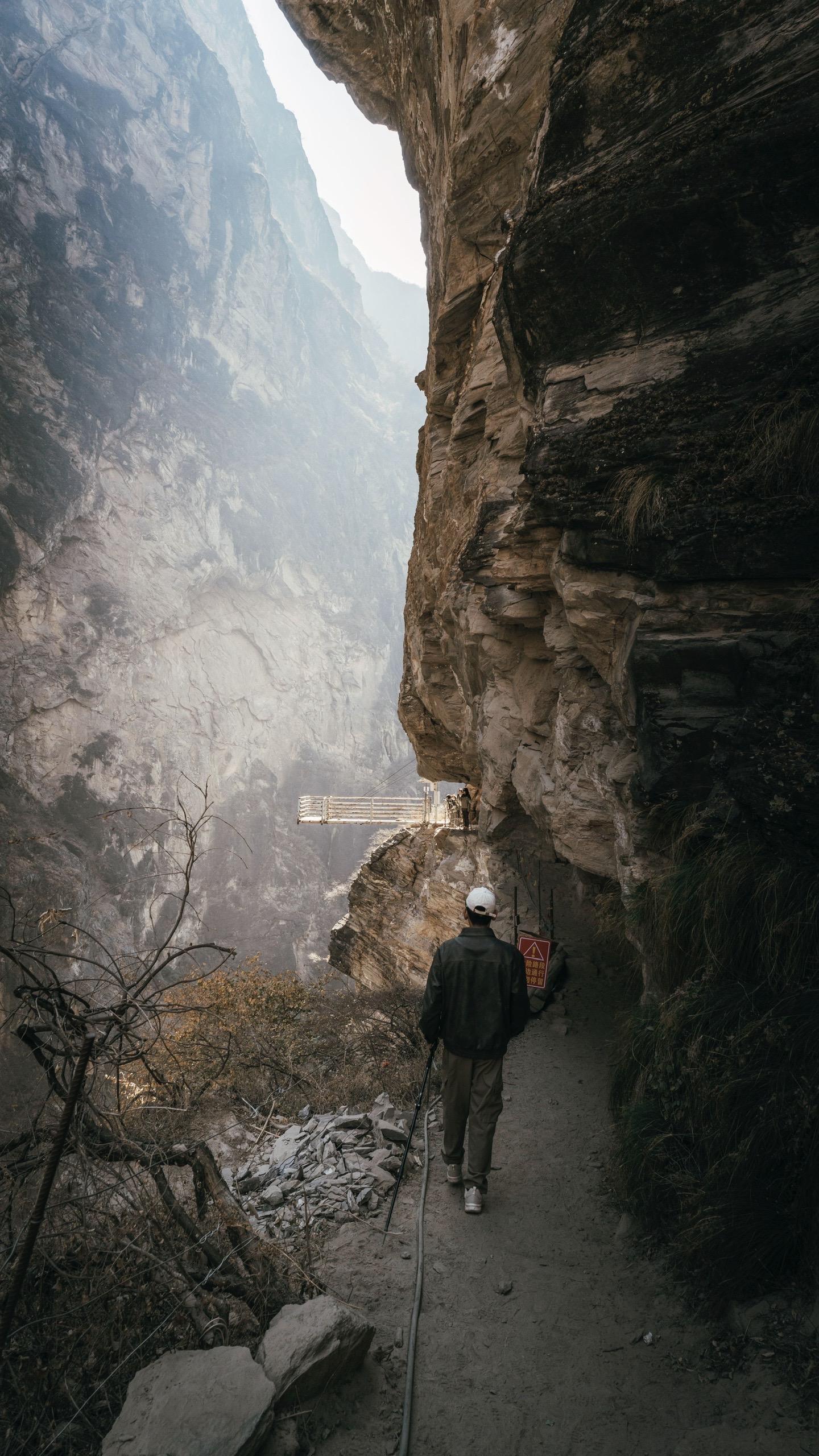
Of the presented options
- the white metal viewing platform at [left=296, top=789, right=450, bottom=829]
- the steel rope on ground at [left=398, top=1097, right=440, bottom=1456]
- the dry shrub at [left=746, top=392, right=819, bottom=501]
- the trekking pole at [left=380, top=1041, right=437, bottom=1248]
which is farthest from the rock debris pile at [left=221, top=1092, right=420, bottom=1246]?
the white metal viewing platform at [left=296, top=789, right=450, bottom=829]

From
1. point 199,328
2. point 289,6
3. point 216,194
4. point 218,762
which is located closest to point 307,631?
point 218,762

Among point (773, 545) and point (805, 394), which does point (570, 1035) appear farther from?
point (805, 394)

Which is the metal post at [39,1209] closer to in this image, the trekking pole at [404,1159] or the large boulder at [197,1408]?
the large boulder at [197,1408]

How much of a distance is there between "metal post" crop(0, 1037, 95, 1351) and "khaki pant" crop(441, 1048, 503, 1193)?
83.9 inches

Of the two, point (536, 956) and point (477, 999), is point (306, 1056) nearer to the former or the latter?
point (536, 956)

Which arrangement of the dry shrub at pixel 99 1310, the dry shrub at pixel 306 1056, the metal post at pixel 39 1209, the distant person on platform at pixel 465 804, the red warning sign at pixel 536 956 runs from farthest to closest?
the distant person on platform at pixel 465 804 → the red warning sign at pixel 536 956 → the dry shrub at pixel 306 1056 → the dry shrub at pixel 99 1310 → the metal post at pixel 39 1209

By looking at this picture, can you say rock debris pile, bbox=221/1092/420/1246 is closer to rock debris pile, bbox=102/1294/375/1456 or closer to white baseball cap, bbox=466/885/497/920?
rock debris pile, bbox=102/1294/375/1456

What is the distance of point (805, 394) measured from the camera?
3139 millimetres

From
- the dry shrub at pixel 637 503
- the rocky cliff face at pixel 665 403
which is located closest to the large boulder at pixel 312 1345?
the rocky cliff face at pixel 665 403

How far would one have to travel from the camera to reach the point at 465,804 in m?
12.2

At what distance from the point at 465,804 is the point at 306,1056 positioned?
252 inches

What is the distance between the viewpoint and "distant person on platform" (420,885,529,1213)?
11.2 ft

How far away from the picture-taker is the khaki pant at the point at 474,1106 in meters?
3.44

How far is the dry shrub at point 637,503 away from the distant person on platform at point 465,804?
8461 mm
